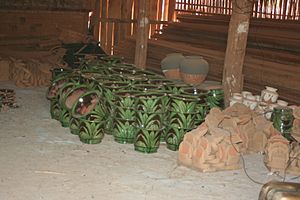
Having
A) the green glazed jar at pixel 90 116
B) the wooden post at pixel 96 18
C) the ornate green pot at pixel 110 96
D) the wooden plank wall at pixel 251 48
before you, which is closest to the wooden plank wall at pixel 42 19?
the wooden post at pixel 96 18

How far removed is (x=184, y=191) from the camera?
409 cm

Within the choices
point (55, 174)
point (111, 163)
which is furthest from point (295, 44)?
point (55, 174)

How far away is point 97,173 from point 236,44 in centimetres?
274

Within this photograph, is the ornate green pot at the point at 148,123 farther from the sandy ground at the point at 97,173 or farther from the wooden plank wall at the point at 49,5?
the wooden plank wall at the point at 49,5

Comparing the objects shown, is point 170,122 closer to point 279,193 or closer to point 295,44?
point 279,193

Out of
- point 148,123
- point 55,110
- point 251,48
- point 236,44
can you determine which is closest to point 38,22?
point 251,48

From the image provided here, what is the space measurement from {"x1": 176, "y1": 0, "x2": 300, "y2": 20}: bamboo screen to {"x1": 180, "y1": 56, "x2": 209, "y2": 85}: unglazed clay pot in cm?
249

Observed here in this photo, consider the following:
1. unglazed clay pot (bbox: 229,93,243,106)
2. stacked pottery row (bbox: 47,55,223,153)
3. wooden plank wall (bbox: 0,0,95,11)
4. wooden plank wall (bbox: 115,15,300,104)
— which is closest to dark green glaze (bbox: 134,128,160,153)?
stacked pottery row (bbox: 47,55,223,153)

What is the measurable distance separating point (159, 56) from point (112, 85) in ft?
14.5

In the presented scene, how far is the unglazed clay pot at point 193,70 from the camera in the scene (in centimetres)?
710

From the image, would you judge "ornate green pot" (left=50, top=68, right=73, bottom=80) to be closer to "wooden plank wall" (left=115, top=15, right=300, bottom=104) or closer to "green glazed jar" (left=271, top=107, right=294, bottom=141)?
"green glazed jar" (left=271, top=107, right=294, bottom=141)

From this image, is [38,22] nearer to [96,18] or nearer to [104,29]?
[96,18]

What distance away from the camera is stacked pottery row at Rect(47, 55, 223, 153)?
496 cm

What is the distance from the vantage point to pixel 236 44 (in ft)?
20.8
